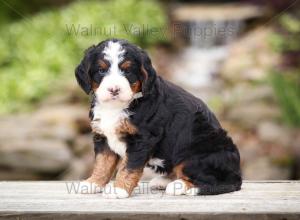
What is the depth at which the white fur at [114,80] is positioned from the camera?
399cm

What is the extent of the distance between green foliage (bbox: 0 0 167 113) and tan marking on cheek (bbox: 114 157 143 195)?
30.0ft

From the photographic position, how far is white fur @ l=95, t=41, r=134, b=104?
399 centimetres

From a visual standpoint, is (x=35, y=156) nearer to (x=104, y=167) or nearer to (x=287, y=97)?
(x=287, y=97)

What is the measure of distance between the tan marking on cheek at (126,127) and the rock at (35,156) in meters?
6.44

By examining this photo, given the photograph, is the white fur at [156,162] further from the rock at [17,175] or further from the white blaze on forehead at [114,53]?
the rock at [17,175]

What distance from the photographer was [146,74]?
13.7 ft

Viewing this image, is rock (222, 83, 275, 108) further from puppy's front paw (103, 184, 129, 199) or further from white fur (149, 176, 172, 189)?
puppy's front paw (103, 184, 129, 199)

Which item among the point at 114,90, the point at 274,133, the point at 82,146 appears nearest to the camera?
the point at 114,90

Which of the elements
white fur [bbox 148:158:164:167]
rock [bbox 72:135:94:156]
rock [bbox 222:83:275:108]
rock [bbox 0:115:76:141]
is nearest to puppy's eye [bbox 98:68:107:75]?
white fur [bbox 148:158:164:167]

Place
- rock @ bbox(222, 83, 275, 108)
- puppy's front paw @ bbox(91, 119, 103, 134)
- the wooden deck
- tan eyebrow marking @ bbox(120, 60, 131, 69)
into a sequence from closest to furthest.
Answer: the wooden deck < tan eyebrow marking @ bbox(120, 60, 131, 69) < puppy's front paw @ bbox(91, 119, 103, 134) < rock @ bbox(222, 83, 275, 108)

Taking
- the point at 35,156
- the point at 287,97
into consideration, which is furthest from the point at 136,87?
the point at 287,97

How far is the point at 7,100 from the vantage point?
13.8 m

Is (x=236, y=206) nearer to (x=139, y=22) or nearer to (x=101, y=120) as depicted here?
(x=101, y=120)

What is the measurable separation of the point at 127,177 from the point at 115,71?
740 mm
